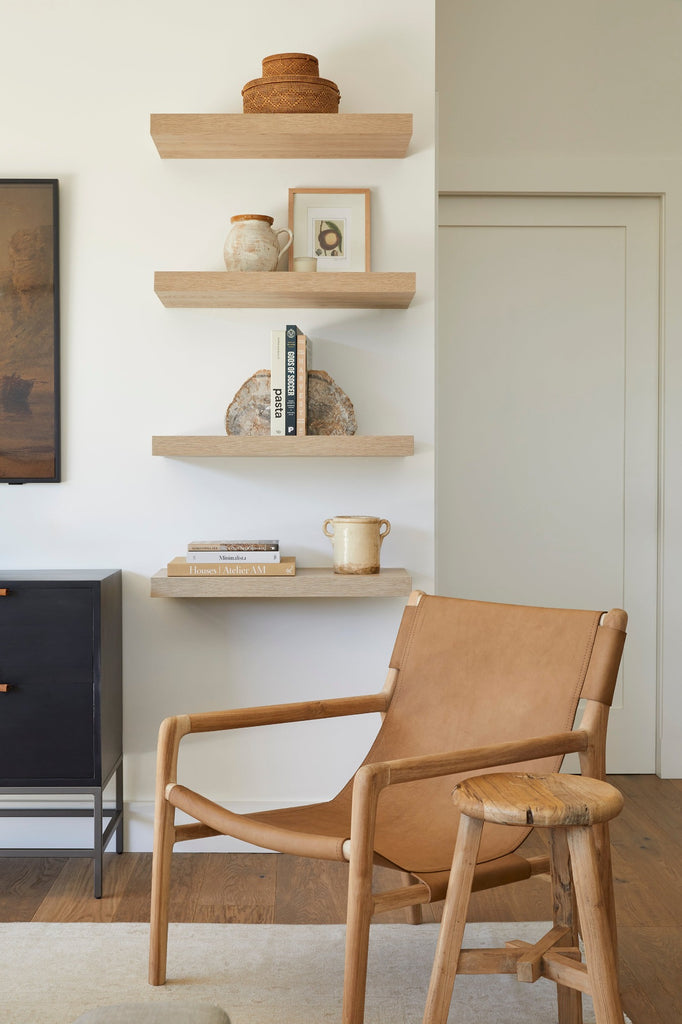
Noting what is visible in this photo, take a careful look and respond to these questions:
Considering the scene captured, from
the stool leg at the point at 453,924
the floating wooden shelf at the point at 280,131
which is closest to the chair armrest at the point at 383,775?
the stool leg at the point at 453,924

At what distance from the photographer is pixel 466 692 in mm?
1907

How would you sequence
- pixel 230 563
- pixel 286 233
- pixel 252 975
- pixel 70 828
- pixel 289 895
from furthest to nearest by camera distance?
pixel 70 828 → pixel 286 233 → pixel 230 563 → pixel 289 895 → pixel 252 975

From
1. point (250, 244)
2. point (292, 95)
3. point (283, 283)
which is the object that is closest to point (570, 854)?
point (283, 283)

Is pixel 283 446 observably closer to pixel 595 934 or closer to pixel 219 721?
pixel 219 721

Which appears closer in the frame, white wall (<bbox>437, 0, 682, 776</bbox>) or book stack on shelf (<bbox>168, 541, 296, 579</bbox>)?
book stack on shelf (<bbox>168, 541, 296, 579</bbox>)

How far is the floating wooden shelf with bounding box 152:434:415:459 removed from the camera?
7.78ft

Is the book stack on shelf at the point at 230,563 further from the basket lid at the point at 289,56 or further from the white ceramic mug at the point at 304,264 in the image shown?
the basket lid at the point at 289,56

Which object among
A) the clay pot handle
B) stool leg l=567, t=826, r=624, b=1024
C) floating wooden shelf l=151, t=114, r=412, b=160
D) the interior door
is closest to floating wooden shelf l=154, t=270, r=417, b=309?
the clay pot handle

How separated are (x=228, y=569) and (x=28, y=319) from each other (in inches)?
35.1

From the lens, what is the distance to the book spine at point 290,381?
2365mm

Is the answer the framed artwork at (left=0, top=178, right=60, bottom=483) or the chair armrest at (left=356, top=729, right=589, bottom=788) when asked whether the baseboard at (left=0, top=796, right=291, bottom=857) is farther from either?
the chair armrest at (left=356, top=729, right=589, bottom=788)

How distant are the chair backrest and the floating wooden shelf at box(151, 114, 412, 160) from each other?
1216 mm

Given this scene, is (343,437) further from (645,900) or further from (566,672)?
(645,900)

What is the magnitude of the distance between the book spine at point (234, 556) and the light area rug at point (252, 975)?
0.86 metres
